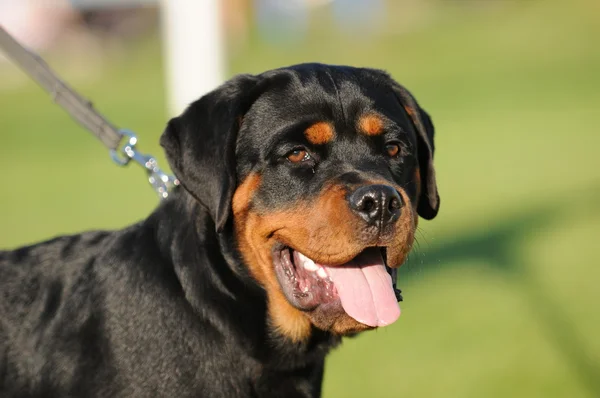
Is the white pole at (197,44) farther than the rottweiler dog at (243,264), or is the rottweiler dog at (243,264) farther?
the white pole at (197,44)

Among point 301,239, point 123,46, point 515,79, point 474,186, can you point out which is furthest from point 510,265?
point 123,46

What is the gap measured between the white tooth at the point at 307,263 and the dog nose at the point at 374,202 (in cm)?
37

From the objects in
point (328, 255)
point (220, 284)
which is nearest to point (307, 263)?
point (328, 255)

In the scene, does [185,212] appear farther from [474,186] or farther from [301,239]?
[474,186]

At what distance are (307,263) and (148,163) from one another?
112 cm

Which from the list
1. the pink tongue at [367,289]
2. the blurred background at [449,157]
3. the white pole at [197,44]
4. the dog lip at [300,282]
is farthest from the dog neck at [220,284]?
the white pole at [197,44]

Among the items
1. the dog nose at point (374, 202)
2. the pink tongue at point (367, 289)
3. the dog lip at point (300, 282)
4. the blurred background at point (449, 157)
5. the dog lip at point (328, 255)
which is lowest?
the blurred background at point (449, 157)

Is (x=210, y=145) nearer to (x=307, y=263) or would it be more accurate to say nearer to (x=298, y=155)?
(x=298, y=155)

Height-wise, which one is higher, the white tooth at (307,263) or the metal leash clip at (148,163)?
the metal leash clip at (148,163)

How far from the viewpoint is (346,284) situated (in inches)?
140

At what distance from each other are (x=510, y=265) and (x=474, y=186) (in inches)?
176

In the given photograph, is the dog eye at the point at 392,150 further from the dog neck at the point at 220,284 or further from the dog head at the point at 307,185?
the dog neck at the point at 220,284

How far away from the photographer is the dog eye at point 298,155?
3629 millimetres

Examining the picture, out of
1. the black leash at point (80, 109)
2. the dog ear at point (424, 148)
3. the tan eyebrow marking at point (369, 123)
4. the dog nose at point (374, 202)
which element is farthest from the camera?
the black leash at point (80, 109)
